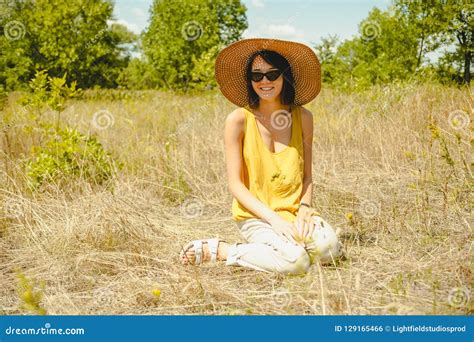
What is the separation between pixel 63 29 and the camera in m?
14.7

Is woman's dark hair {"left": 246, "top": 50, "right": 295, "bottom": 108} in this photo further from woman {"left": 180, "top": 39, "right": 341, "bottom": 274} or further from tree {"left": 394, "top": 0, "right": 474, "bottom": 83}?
tree {"left": 394, "top": 0, "right": 474, "bottom": 83}

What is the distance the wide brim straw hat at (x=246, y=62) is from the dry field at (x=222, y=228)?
735 mm

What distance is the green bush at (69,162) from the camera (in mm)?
3428

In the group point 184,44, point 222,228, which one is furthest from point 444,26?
point 184,44

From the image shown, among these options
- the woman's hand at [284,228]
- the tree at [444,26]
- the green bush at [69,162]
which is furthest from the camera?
the tree at [444,26]

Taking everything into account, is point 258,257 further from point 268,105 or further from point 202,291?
point 268,105

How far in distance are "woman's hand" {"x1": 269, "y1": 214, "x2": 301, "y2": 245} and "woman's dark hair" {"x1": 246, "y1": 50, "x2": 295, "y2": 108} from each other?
0.66m

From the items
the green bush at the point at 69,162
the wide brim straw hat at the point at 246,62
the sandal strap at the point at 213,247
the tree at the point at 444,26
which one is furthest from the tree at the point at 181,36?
the sandal strap at the point at 213,247

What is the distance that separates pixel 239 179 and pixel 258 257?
0.42 meters

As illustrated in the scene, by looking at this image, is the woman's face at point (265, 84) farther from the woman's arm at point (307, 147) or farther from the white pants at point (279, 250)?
the white pants at point (279, 250)

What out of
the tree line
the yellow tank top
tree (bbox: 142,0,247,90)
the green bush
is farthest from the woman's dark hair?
tree (bbox: 142,0,247,90)

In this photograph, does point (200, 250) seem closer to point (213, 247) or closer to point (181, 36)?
point (213, 247)
